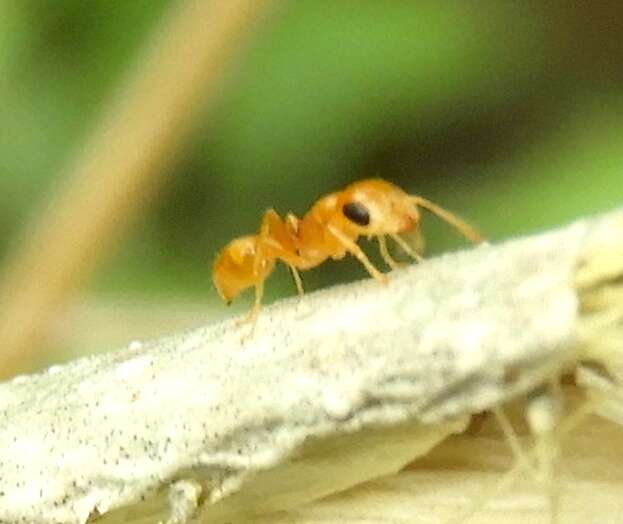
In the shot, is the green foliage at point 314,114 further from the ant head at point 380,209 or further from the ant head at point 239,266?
the ant head at point 380,209

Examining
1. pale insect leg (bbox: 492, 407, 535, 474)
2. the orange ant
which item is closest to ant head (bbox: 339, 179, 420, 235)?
the orange ant

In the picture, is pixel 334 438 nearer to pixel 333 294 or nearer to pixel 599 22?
pixel 333 294

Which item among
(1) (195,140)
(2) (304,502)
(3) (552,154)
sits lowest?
(2) (304,502)

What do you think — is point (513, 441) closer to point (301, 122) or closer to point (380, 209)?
point (380, 209)

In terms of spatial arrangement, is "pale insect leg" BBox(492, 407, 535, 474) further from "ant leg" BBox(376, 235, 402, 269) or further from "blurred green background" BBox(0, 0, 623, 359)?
"blurred green background" BBox(0, 0, 623, 359)

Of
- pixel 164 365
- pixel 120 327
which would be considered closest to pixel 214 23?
pixel 120 327

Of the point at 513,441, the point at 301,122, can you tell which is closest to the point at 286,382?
the point at 513,441

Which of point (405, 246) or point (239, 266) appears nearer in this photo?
point (405, 246)

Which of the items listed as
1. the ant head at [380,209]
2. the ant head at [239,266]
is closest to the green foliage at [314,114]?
Answer: the ant head at [239,266]
